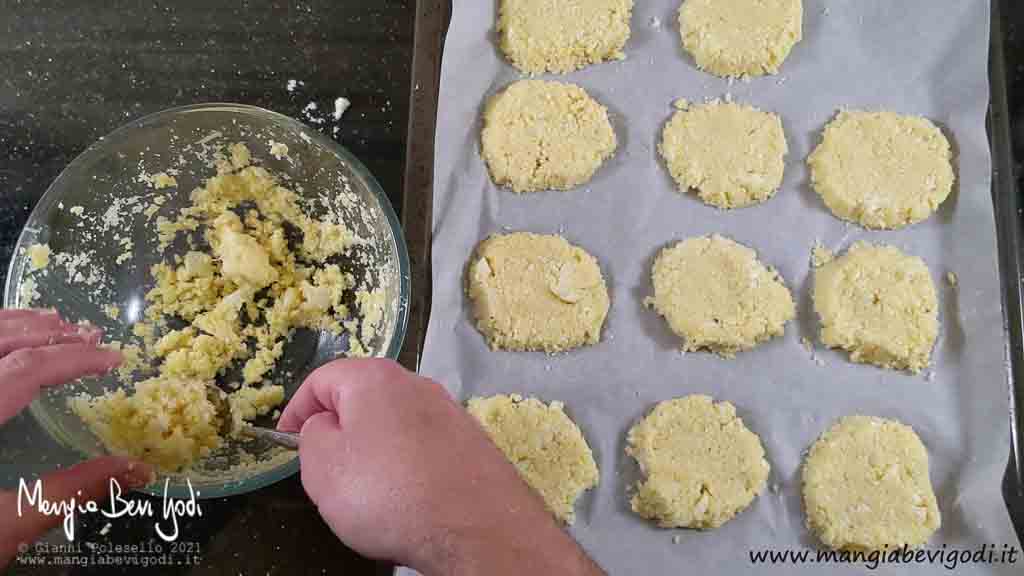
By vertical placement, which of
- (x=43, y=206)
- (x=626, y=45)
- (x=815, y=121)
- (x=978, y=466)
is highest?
(x=626, y=45)

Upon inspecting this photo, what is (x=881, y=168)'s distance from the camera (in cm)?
145

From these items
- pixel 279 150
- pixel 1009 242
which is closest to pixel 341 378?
pixel 279 150

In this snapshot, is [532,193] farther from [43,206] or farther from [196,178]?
[43,206]

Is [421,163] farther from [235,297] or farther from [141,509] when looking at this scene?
[141,509]

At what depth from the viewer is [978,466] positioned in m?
1.31

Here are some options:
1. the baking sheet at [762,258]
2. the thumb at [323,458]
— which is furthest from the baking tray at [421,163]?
the thumb at [323,458]

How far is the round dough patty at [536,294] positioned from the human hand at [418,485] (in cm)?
48

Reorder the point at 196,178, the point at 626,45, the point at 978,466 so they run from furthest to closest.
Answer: the point at 626,45
the point at 196,178
the point at 978,466

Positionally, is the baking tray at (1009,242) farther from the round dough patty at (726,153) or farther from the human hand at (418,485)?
the human hand at (418,485)

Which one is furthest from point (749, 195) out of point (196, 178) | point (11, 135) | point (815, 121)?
point (11, 135)

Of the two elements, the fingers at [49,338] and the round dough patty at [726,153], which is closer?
the fingers at [49,338]

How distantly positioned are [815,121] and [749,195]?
0.20 metres

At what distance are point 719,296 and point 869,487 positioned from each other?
16.0 inches

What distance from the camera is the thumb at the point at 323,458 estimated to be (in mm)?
875
